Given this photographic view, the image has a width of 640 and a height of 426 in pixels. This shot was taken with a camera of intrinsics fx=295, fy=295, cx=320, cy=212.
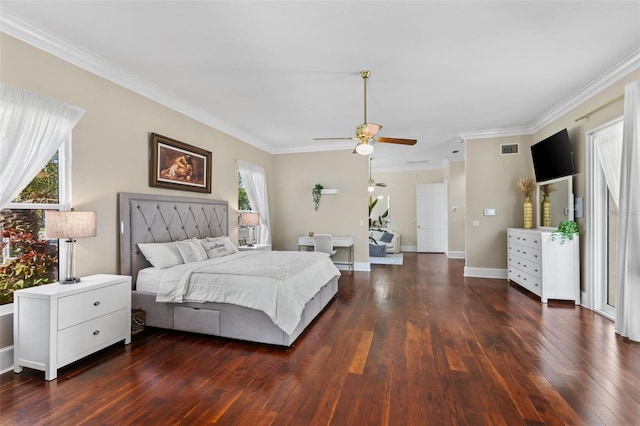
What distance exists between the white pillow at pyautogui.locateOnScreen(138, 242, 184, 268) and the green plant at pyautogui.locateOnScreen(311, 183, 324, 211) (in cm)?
375

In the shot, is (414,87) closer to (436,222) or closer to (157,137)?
(157,137)

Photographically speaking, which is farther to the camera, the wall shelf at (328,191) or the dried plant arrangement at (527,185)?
the wall shelf at (328,191)

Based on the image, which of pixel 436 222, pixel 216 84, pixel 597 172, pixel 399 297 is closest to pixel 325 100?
pixel 216 84

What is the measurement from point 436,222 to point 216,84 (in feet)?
27.4

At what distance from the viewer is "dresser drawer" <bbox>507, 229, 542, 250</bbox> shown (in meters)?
4.48

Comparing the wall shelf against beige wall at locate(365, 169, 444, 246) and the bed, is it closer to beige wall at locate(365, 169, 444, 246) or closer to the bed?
the bed

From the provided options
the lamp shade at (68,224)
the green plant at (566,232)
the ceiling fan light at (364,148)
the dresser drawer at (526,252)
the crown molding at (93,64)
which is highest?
the crown molding at (93,64)

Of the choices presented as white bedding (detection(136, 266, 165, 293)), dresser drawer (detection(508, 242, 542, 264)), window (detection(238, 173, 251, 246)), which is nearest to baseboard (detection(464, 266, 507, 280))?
dresser drawer (detection(508, 242, 542, 264))

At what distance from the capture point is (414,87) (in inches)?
151

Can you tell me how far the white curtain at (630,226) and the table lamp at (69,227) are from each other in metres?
5.28

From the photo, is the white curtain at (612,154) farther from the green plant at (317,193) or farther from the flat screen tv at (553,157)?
the green plant at (317,193)

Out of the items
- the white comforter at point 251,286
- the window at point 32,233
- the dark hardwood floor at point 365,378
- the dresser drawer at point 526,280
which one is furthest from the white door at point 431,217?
the window at point 32,233

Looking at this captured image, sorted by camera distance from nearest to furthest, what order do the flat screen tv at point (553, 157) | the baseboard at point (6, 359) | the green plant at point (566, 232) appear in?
the baseboard at point (6, 359)
the green plant at point (566, 232)
the flat screen tv at point (553, 157)

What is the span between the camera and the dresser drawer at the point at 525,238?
14.7 feet
